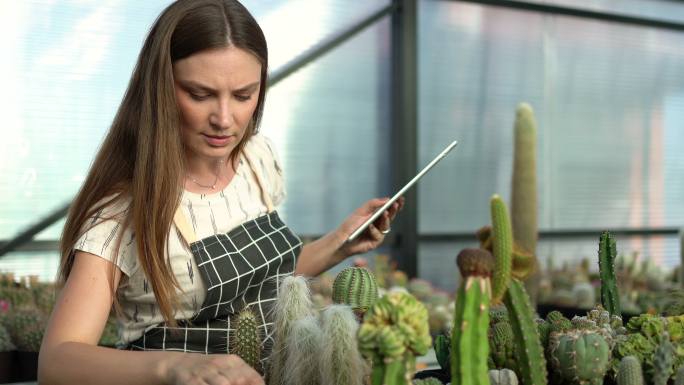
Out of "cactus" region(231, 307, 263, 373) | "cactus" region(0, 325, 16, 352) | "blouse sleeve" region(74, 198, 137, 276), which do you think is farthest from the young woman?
"cactus" region(0, 325, 16, 352)

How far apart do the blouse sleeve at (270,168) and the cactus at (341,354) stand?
0.72 meters

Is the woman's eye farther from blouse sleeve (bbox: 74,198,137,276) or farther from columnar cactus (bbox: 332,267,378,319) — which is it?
columnar cactus (bbox: 332,267,378,319)

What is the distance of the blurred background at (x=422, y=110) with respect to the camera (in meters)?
3.82

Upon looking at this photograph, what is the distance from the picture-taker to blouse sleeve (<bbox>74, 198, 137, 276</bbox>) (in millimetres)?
1251

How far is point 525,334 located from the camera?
914 mm

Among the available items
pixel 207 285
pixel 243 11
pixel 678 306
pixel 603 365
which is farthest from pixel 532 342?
pixel 243 11

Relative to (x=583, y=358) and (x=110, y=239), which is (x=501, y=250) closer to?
(x=583, y=358)

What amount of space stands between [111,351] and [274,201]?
71cm

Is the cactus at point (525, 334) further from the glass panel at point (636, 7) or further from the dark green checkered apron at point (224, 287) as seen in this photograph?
the glass panel at point (636, 7)

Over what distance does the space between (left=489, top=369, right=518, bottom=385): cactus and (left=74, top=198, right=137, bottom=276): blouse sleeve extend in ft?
2.06

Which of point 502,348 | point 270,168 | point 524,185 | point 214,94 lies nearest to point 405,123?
point 524,185

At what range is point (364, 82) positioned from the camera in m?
4.78

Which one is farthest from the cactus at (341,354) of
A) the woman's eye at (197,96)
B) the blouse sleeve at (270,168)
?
the blouse sleeve at (270,168)

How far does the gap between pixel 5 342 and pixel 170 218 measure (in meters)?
2.07
